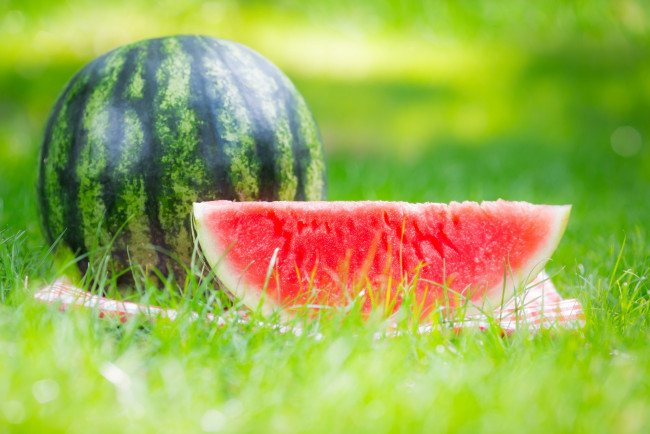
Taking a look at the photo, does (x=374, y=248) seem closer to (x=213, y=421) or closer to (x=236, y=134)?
(x=236, y=134)

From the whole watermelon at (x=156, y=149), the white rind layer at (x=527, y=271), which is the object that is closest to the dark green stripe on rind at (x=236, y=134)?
the whole watermelon at (x=156, y=149)

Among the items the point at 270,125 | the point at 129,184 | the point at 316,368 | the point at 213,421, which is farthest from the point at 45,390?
the point at 270,125

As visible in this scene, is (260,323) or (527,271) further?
(527,271)

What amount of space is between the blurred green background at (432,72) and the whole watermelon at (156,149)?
2786 millimetres

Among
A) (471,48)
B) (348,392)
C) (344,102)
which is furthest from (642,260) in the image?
(471,48)

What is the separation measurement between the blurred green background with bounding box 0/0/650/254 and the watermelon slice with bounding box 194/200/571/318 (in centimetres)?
277

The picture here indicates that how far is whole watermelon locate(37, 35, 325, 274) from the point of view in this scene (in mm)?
2297

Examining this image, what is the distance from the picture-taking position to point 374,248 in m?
2.20

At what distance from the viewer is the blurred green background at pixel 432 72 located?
223 inches

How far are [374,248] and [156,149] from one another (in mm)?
890

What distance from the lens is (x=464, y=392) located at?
1478 mm

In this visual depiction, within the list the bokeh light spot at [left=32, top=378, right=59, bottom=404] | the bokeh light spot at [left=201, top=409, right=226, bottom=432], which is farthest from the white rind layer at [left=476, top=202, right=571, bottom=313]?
the bokeh light spot at [left=32, top=378, right=59, bottom=404]

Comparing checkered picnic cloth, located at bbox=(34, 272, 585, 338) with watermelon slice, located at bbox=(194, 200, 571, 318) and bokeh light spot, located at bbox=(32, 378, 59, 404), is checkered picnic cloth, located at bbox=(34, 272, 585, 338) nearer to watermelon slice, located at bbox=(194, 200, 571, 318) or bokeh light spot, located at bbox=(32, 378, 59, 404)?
watermelon slice, located at bbox=(194, 200, 571, 318)

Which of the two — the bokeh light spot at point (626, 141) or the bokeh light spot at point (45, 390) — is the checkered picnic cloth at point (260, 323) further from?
the bokeh light spot at point (626, 141)
